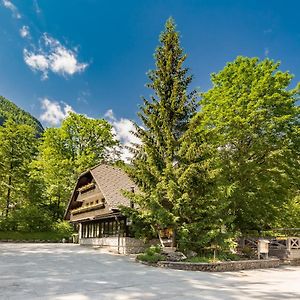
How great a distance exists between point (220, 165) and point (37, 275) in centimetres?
1495

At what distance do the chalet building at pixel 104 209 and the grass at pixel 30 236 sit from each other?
3.08 metres

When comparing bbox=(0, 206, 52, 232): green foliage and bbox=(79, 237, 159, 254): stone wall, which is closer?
bbox=(79, 237, 159, 254): stone wall

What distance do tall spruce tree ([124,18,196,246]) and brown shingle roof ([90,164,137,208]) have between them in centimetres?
535

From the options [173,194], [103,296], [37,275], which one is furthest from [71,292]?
[173,194]

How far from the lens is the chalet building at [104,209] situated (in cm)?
2480

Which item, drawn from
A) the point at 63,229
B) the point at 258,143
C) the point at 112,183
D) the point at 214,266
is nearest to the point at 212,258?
the point at 214,266

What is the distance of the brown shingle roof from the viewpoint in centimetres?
2552

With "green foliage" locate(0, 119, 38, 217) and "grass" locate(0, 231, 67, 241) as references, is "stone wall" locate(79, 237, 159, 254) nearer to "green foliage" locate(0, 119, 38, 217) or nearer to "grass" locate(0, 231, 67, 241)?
"grass" locate(0, 231, 67, 241)

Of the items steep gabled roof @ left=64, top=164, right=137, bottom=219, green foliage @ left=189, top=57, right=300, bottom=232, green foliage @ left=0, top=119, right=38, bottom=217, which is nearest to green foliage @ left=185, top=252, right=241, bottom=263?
green foliage @ left=189, top=57, right=300, bottom=232

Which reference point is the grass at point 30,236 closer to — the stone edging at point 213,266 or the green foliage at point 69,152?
the green foliage at point 69,152

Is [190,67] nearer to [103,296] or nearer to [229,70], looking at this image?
[229,70]

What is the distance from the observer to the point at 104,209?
1079 inches

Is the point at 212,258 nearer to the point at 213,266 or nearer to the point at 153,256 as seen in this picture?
the point at 213,266

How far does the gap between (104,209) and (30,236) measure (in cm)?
1449
